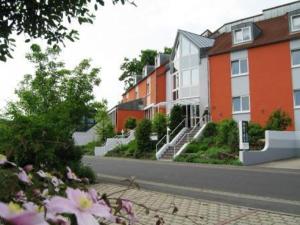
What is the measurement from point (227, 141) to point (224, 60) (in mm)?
9639

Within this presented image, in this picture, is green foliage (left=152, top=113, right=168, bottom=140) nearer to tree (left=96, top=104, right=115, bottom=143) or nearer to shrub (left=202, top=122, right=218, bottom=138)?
shrub (left=202, top=122, right=218, bottom=138)

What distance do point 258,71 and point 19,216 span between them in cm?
3333

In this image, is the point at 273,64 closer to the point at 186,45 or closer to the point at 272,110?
the point at 272,110

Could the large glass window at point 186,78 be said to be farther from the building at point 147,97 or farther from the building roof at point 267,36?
the building at point 147,97

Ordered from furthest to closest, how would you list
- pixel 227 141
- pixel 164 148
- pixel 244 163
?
pixel 164 148
pixel 227 141
pixel 244 163

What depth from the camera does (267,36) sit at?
112ft

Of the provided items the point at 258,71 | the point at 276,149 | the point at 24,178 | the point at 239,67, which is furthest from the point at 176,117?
the point at 24,178

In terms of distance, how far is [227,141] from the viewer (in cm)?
2786

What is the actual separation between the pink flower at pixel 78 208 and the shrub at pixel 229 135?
25.0 meters

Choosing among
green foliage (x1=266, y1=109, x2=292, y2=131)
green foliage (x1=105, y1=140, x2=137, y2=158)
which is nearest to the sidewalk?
green foliage (x1=266, y1=109, x2=292, y2=131)

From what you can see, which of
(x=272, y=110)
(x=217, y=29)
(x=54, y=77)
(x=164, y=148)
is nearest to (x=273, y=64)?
(x=272, y=110)

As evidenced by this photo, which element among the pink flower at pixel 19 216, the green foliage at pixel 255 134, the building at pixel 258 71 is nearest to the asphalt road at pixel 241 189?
the pink flower at pixel 19 216

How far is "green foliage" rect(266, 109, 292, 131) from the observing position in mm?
28531

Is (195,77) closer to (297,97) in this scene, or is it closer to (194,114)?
(194,114)
